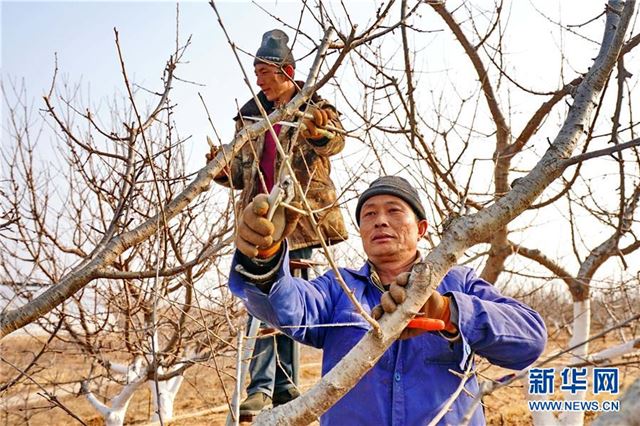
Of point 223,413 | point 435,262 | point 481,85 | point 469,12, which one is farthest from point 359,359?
point 223,413

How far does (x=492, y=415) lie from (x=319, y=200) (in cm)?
419

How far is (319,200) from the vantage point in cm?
319

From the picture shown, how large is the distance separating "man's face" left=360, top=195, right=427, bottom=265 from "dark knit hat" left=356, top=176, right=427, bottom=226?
0.02 m

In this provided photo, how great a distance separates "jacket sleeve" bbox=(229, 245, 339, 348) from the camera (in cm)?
171

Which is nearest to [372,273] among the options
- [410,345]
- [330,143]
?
[410,345]

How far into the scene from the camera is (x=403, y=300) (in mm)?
1427

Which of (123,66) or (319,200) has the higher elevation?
(319,200)

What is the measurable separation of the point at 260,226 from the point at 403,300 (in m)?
0.38

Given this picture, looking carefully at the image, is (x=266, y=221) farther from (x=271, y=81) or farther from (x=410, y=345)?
(x=271, y=81)

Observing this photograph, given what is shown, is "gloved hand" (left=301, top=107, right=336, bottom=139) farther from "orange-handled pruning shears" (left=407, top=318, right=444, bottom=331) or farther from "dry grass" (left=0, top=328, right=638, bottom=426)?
"dry grass" (left=0, top=328, right=638, bottom=426)

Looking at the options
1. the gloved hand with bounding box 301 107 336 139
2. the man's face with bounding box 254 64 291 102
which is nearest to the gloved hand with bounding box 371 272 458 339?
the gloved hand with bounding box 301 107 336 139

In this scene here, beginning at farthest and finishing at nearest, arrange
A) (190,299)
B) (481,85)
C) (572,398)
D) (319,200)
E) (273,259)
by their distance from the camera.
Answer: (190,299), (572,398), (481,85), (319,200), (273,259)

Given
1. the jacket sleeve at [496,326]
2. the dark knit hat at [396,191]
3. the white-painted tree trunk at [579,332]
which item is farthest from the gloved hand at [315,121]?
the white-painted tree trunk at [579,332]

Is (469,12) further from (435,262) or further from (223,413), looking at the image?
(223,413)
